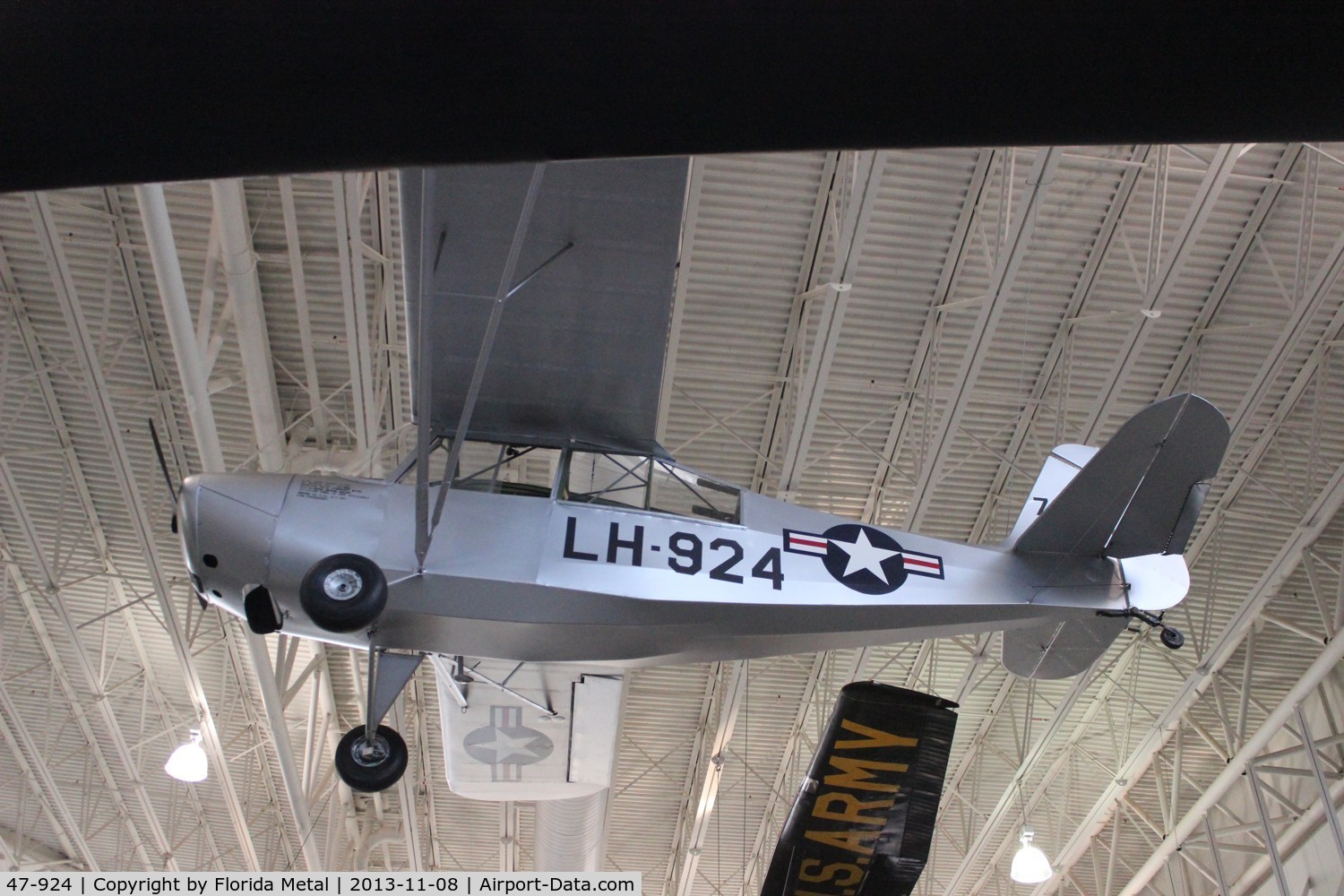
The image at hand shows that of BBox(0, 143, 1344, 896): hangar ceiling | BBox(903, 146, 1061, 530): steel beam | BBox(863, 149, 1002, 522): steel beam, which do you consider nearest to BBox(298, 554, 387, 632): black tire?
BBox(0, 143, 1344, 896): hangar ceiling

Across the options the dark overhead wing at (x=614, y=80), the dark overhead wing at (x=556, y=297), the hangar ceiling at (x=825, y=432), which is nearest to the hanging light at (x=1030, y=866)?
the hangar ceiling at (x=825, y=432)

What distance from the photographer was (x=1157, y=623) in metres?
6.99

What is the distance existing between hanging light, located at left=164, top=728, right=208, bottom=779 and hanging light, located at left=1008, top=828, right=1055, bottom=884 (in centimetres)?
965

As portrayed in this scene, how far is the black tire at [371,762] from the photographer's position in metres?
6.72

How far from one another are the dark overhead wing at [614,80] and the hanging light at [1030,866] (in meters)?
14.7

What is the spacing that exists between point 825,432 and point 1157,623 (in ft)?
20.0

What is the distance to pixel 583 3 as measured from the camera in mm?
1019

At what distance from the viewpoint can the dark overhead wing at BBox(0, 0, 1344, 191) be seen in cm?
101

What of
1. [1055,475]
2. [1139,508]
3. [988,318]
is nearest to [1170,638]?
[1139,508]

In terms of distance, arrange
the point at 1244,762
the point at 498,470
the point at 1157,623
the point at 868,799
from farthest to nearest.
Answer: the point at 1244,762
the point at 868,799
the point at 498,470
the point at 1157,623

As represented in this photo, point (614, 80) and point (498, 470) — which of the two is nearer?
point (614, 80)

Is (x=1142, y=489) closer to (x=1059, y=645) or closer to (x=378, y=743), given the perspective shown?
(x=1059, y=645)

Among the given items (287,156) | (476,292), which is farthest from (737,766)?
(287,156)

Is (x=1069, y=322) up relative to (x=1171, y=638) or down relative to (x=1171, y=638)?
up
